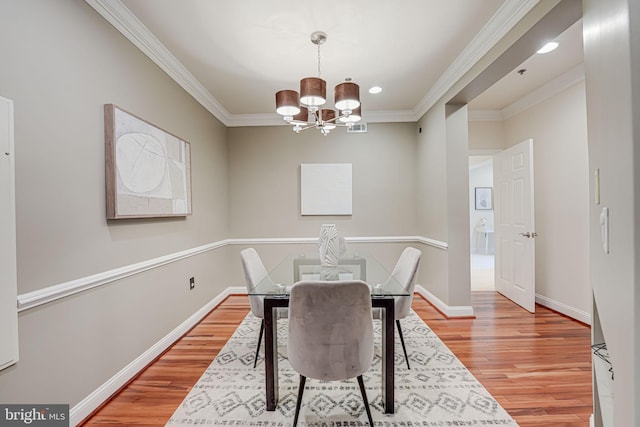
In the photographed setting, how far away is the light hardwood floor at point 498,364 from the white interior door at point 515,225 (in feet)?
1.10

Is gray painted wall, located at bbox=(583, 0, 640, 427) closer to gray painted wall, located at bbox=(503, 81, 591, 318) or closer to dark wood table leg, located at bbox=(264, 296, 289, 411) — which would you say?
dark wood table leg, located at bbox=(264, 296, 289, 411)

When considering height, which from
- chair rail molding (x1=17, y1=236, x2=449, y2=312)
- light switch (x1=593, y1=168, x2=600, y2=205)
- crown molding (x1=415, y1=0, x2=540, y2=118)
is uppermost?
crown molding (x1=415, y1=0, x2=540, y2=118)

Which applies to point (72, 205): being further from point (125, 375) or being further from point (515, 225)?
point (515, 225)

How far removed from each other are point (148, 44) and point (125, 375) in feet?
8.02

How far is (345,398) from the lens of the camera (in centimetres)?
183

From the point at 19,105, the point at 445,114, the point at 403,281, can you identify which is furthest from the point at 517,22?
the point at 19,105

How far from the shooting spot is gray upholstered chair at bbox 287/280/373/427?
4.49 ft

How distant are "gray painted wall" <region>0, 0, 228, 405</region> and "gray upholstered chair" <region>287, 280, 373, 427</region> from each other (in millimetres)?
1235

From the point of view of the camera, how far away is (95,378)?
1747 mm

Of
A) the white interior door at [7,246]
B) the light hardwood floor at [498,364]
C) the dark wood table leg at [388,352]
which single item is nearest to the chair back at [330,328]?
the dark wood table leg at [388,352]

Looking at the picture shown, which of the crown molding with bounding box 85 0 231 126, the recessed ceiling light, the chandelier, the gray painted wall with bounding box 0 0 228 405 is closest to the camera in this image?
the gray painted wall with bounding box 0 0 228 405

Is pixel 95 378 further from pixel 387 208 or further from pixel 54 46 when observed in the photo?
pixel 387 208

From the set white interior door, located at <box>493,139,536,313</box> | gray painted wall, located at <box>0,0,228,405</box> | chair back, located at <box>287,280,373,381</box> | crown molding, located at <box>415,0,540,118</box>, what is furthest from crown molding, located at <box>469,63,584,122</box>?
gray painted wall, located at <box>0,0,228,405</box>

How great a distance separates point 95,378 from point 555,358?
10.9 ft
